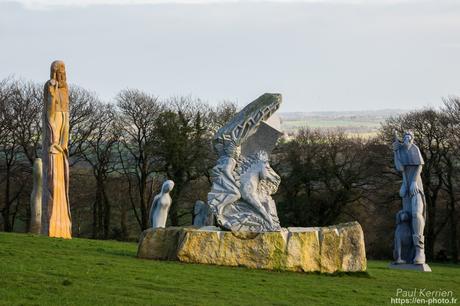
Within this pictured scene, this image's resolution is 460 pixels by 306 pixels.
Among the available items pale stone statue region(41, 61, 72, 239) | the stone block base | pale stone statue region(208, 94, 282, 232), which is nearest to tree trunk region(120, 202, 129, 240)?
the stone block base

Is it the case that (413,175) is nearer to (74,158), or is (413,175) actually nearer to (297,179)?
(297,179)

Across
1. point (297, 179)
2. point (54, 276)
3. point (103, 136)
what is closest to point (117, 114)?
point (103, 136)

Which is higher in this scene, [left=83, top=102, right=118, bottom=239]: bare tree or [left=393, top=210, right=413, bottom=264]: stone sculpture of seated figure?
[left=83, top=102, right=118, bottom=239]: bare tree

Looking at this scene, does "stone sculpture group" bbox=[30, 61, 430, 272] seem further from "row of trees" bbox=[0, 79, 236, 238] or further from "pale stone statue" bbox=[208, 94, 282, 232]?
"row of trees" bbox=[0, 79, 236, 238]

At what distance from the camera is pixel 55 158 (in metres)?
27.8

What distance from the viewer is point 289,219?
60000mm

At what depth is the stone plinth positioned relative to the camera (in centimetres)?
2069

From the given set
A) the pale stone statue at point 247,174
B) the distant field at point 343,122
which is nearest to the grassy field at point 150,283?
the pale stone statue at point 247,174

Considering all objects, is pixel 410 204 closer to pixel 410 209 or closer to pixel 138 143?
pixel 410 209

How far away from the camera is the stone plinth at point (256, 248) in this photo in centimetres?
2069

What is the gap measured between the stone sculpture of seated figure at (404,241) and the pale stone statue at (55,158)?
39.4 ft

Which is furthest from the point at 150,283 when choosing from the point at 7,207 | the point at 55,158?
the point at 7,207

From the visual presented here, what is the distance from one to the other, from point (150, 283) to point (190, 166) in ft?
140

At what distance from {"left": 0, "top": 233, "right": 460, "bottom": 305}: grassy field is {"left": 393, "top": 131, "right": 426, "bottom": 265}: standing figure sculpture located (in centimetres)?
854
